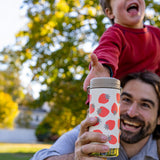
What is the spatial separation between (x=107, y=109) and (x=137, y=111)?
1.23 metres

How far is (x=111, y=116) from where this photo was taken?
5.41ft

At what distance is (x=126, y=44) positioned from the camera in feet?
8.03

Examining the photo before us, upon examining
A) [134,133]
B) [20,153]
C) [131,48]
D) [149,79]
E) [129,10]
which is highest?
[129,10]

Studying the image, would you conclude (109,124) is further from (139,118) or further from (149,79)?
(149,79)

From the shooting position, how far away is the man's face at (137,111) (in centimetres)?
275

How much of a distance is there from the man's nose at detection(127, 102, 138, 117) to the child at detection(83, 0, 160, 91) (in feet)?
1.04

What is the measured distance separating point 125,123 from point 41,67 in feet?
17.4

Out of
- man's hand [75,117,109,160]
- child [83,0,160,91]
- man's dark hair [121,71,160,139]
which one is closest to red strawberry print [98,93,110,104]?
man's hand [75,117,109,160]

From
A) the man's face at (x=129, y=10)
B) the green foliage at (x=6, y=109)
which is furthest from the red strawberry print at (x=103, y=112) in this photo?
the green foliage at (x=6, y=109)

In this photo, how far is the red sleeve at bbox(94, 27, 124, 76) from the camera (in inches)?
77.7

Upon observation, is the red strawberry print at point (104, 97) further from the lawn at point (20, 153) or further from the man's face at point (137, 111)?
the lawn at point (20, 153)

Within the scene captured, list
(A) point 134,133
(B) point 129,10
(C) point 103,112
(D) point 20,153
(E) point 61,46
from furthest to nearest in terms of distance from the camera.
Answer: (D) point 20,153
(E) point 61,46
(A) point 134,133
(B) point 129,10
(C) point 103,112

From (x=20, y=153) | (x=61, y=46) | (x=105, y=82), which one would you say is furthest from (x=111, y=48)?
(x=20, y=153)

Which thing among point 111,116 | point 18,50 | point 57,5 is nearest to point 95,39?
point 57,5
